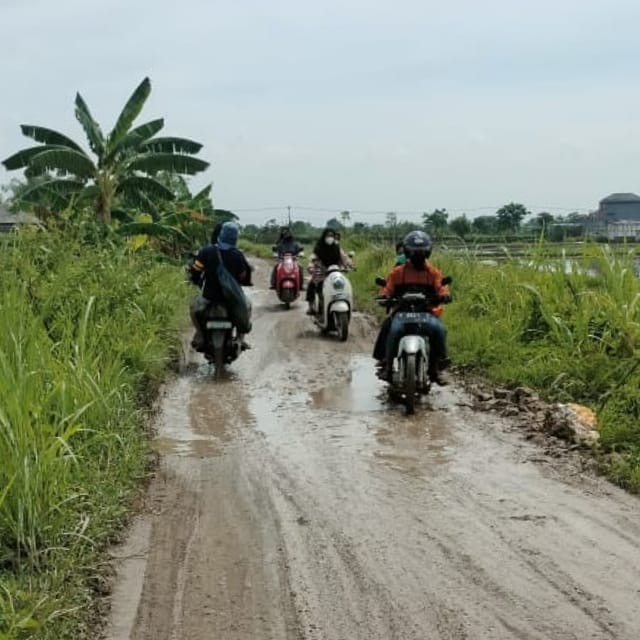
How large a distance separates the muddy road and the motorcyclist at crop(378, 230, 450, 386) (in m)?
0.57

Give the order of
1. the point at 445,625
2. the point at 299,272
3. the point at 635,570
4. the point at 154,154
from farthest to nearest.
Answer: the point at 154,154 → the point at 299,272 → the point at 635,570 → the point at 445,625

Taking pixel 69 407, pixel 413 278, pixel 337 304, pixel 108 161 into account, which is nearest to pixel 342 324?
pixel 337 304

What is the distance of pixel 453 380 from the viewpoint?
958 cm

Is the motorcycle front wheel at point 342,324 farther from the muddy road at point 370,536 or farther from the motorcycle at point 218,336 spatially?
the muddy road at point 370,536

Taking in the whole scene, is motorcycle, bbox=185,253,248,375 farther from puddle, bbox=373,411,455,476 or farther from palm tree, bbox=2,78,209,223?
palm tree, bbox=2,78,209,223

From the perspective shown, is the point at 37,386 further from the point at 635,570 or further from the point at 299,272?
the point at 299,272

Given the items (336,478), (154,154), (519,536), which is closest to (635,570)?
(519,536)

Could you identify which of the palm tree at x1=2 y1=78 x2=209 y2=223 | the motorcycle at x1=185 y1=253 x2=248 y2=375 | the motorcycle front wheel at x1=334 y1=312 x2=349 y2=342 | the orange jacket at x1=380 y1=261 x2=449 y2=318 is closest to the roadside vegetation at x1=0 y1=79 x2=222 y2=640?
the motorcycle at x1=185 y1=253 x2=248 y2=375

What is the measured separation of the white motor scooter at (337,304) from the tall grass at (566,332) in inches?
56.9

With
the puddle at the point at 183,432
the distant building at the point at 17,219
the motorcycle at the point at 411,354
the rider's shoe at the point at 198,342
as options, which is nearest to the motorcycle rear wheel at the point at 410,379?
the motorcycle at the point at 411,354

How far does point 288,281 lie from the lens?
1605cm

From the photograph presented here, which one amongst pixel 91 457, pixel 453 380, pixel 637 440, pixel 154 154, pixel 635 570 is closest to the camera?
pixel 635 570

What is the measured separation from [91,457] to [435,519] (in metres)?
2.18

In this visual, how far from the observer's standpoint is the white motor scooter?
40.4ft
